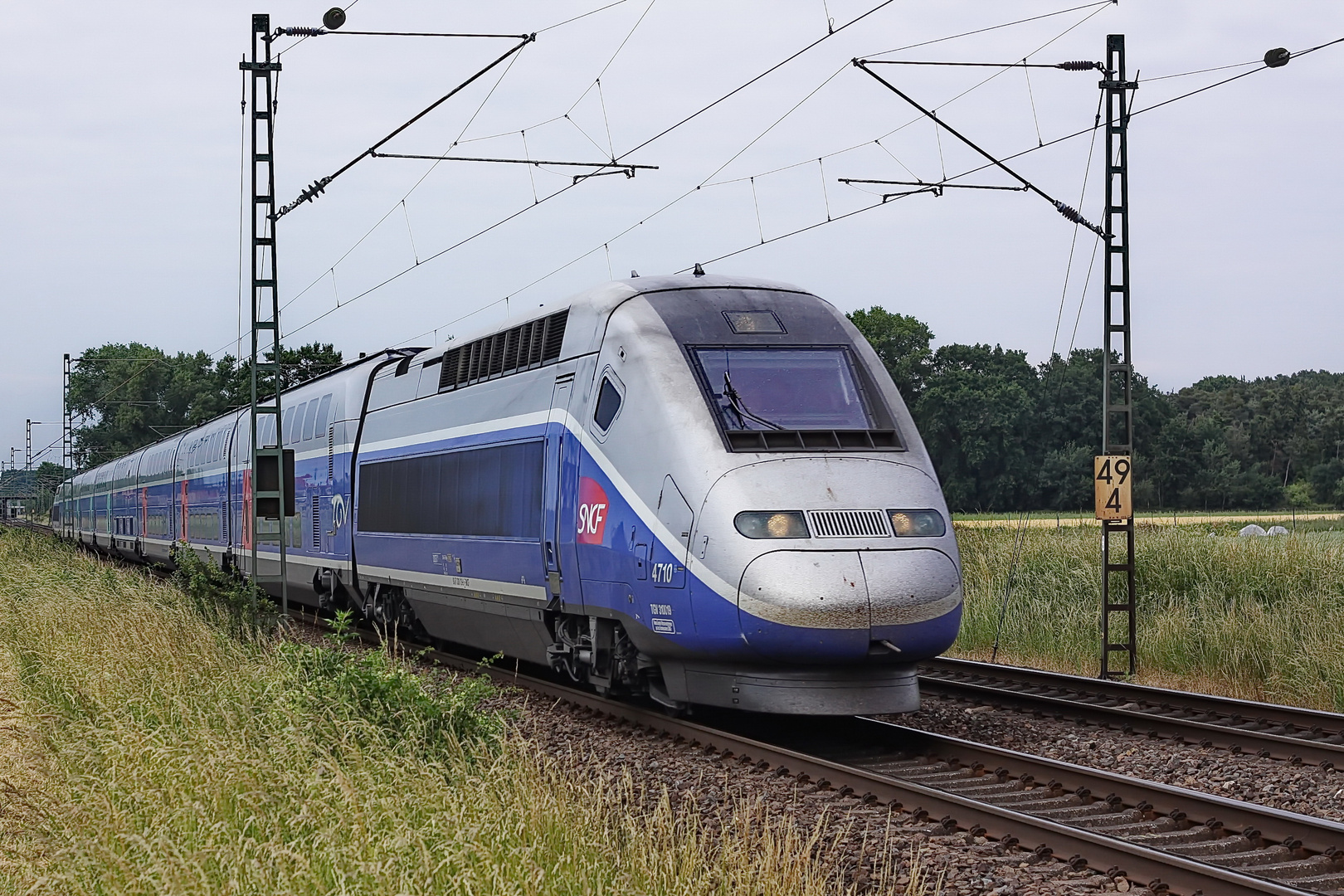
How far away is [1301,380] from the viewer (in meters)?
102

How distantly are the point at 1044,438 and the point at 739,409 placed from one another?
64019 mm

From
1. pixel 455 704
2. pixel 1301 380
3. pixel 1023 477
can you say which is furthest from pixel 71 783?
pixel 1301 380

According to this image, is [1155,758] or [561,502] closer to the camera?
[1155,758]

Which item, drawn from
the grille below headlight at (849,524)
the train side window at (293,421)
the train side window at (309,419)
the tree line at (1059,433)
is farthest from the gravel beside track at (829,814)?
the tree line at (1059,433)

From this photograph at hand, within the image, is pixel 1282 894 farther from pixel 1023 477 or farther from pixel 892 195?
pixel 1023 477

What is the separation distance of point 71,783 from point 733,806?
3.61m

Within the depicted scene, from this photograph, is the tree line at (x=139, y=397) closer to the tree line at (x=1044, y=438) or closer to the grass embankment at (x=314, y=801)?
the tree line at (x=1044, y=438)

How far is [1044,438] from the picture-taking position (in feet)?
233

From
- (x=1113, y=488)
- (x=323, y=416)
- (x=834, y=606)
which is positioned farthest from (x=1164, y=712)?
(x=323, y=416)

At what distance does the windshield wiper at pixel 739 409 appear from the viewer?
9.95 metres

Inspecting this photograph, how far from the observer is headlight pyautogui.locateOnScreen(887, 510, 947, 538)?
946cm

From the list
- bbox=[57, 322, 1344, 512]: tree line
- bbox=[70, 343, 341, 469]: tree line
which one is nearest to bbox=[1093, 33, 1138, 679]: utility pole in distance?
bbox=[57, 322, 1344, 512]: tree line

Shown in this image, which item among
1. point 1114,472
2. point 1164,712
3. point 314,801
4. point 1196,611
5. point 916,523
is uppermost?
point 1114,472

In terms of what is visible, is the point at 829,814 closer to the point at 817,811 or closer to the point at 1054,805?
the point at 817,811
